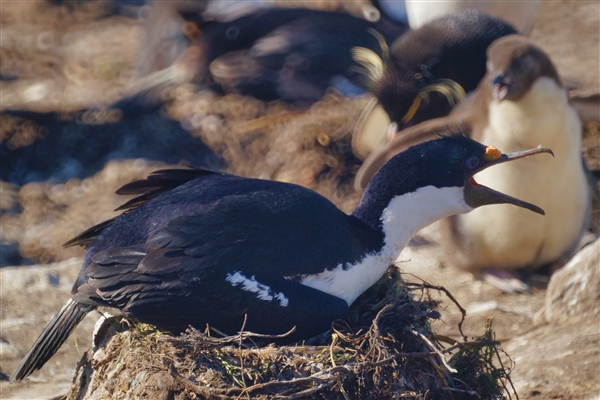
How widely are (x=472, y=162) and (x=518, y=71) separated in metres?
1.32

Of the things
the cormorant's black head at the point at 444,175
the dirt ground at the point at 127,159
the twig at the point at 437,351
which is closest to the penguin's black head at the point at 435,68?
the dirt ground at the point at 127,159

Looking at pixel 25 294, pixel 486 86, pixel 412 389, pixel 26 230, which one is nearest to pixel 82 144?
pixel 26 230

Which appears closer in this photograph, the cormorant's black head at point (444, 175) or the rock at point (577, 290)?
the cormorant's black head at point (444, 175)

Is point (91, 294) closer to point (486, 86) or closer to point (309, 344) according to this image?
point (309, 344)

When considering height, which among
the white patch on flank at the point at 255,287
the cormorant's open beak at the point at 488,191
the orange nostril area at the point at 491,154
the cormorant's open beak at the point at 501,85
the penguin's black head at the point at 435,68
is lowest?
the penguin's black head at the point at 435,68

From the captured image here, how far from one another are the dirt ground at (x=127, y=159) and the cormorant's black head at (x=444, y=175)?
910 mm

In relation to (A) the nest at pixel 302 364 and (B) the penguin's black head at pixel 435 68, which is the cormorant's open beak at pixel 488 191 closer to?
(A) the nest at pixel 302 364

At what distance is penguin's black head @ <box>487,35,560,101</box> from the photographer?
457 centimetres

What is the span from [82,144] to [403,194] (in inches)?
177

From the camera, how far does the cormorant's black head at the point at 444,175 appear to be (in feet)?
11.3

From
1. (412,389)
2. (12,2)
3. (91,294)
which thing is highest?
(91,294)

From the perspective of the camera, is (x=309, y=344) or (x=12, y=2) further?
(x=12, y=2)

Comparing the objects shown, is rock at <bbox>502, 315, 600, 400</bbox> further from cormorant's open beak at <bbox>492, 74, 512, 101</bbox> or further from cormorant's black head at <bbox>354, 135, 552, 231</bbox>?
cormorant's open beak at <bbox>492, 74, 512, 101</bbox>

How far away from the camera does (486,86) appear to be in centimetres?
490
